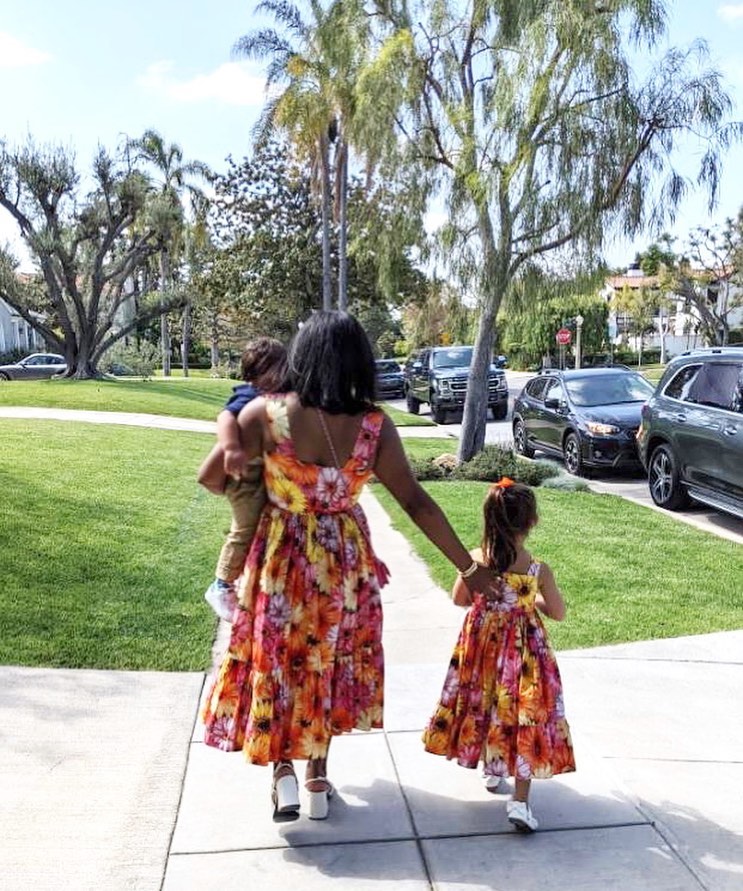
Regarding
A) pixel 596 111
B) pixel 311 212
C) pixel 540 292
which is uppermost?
pixel 311 212

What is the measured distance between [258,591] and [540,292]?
10155 millimetres

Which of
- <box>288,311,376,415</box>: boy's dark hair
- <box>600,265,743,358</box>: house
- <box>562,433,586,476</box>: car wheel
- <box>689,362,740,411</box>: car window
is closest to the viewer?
<box>288,311,376,415</box>: boy's dark hair

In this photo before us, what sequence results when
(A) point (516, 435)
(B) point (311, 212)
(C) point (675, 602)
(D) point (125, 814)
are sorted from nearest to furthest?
1. (D) point (125, 814)
2. (C) point (675, 602)
3. (A) point (516, 435)
4. (B) point (311, 212)

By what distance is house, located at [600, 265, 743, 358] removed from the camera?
55.6 m

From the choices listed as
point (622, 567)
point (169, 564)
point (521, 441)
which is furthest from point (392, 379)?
point (169, 564)

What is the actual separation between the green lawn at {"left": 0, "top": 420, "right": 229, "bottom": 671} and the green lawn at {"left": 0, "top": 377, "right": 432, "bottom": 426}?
9.53 m

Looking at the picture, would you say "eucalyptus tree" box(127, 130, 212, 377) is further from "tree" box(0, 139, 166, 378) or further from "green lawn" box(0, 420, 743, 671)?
"green lawn" box(0, 420, 743, 671)

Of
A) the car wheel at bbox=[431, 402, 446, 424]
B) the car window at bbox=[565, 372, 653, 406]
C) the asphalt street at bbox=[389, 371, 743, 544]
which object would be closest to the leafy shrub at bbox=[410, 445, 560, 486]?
the asphalt street at bbox=[389, 371, 743, 544]

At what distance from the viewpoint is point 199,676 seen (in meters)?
4.80

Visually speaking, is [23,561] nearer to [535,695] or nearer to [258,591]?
[258,591]

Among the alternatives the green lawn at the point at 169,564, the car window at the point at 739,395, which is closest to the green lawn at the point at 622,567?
the green lawn at the point at 169,564

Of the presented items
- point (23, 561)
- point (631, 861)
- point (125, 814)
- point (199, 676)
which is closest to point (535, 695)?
point (631, 861)

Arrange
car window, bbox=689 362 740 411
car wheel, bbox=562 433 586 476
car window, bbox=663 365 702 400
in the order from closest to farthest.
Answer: car window, bbox=689 362 740 411, car window, bbox=663 365 702 400, car wheel, bbox=562 433 586 476

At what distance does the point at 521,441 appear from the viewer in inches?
630
